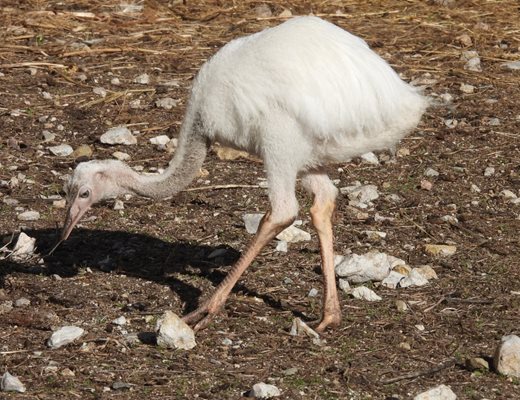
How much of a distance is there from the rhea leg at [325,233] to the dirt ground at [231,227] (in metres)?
0.10

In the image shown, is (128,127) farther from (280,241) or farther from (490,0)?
(490,0)

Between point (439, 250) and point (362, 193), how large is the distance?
983 mm

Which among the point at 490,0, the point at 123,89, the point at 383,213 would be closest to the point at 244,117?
the point at 383,213

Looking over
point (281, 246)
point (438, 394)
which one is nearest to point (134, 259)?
point (281, 246)

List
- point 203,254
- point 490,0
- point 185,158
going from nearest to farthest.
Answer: point 185,158 < point 203,254 < point 490,0

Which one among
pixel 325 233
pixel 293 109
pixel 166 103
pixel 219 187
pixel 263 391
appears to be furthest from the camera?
pixel 166 103

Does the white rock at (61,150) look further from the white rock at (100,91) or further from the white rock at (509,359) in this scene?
the white rock at (509,359)

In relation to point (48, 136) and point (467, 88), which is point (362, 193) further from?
point (48, 136)

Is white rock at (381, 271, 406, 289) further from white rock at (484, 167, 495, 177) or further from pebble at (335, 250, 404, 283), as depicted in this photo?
white rock at (484, 167, 495, 177)

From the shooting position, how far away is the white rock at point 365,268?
7.48 meters

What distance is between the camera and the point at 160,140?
9.67 metres

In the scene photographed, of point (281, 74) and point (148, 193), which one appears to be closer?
point (281, 74)

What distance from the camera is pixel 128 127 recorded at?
9930mm

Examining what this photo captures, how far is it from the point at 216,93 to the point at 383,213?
2183mm
